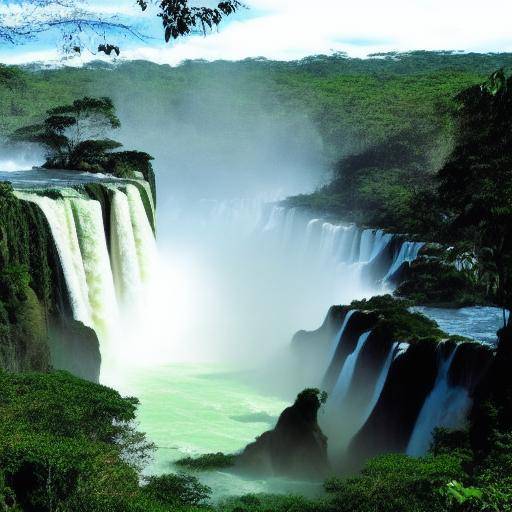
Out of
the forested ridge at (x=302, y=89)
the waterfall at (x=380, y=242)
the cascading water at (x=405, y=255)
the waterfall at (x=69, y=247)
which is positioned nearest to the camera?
the waterfall at (x=69, y=247)

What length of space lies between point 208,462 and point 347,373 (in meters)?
6.07

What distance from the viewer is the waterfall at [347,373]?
22672mm

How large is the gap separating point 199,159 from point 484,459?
80250 mm

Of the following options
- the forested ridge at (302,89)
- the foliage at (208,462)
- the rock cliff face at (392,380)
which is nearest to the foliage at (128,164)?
the rock cliff face at (392,380)

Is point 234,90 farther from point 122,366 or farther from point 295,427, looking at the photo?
point 295,427

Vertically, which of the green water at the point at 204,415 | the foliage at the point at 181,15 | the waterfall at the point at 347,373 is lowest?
the green water at the point at 204,415

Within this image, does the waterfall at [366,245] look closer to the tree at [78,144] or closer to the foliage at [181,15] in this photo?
the tree at [78,144]

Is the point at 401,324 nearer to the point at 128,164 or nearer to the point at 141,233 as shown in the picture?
the point at 141,233

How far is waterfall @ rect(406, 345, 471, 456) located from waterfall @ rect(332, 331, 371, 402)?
418 centimetres

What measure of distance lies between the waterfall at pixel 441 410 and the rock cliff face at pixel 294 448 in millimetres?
2404

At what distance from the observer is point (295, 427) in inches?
744

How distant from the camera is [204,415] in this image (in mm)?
23453

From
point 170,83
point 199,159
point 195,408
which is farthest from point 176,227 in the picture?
point 170,83

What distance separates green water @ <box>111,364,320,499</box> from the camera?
1827 cm
